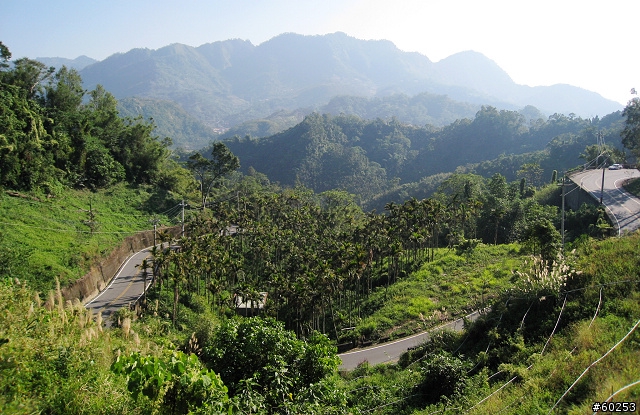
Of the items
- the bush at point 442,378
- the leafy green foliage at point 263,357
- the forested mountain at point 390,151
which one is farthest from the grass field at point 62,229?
the forested mountain at point 390,151

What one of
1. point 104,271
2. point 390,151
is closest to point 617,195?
point 104,271

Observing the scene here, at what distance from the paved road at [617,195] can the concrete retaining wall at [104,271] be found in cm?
4220

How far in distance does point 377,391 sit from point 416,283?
2763 cm

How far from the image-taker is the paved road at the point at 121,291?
30.7m

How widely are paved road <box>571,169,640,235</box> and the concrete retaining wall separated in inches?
1661

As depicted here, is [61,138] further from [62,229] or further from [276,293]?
[276,293]

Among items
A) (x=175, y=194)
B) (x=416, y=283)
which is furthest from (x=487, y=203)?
(x=175, y=194)

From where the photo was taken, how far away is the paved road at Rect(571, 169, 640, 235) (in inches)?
1507

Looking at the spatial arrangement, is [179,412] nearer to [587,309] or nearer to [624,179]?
[587,309]

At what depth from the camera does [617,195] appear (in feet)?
160

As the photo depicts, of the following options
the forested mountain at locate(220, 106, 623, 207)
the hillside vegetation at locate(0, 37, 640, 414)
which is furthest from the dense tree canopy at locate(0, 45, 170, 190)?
the forested mountain at locate(220, 106, 623, 207)

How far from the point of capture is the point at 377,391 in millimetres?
14336

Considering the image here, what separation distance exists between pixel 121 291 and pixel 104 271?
306 cm

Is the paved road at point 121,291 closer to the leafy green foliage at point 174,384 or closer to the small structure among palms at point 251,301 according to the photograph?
the small structure among palms at point 251,301
